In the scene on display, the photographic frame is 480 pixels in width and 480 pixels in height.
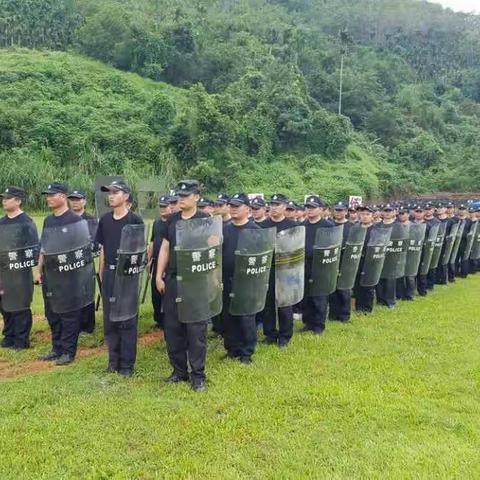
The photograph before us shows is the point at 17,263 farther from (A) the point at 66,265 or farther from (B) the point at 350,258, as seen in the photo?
(B) the point at 350,258

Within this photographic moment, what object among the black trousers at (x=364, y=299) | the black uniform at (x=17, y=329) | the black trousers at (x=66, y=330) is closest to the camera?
the black trousers at (x=66, y=330)

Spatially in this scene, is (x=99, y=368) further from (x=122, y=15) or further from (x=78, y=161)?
(x=122, y=15)

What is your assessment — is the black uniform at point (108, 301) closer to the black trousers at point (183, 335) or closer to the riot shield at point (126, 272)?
the riot shield at point (126, 272)

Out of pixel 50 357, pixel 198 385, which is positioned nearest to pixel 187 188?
pixel 198 385

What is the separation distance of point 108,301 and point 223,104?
2477 cm

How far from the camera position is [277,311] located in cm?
656

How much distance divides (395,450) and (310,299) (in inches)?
126

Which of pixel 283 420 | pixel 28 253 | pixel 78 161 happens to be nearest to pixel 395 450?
pixel 283 420

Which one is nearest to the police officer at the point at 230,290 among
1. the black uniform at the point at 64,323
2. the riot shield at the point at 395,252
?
the black uniform at the point at 64,323

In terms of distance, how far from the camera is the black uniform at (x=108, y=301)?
531 centimetres

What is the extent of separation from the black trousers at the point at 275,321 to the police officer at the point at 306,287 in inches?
24.8

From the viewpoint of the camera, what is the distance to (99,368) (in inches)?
219

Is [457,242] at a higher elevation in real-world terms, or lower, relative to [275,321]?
lower

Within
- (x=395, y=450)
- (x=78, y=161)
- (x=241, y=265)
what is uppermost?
(x=241, y=265)
